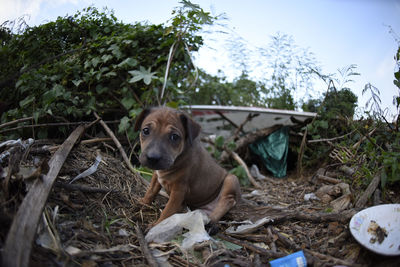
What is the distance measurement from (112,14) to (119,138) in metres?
2.20

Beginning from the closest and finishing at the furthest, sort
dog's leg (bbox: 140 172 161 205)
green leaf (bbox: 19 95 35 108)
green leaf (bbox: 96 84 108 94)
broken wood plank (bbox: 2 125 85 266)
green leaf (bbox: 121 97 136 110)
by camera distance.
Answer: broken wood plank (bbox: 2 125 85 266), dog's leg (bbox: 140 172 161 205), green leaf (bbox: 19 95 35 108), green leaf (bbox: 96 84 108 94), green leaf (bbox: 121 97 136 110)

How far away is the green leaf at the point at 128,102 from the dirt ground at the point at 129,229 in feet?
3.60

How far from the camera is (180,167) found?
3.30 metres

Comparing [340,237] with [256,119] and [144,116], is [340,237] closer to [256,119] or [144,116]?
[144,116]

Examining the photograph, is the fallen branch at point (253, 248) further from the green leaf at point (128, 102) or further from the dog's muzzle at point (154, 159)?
the green leaf at point (128, 102)

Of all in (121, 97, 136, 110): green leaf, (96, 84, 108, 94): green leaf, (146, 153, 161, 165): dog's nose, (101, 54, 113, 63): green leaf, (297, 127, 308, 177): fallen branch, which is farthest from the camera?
(297, 127, 308, 177): fallen branch

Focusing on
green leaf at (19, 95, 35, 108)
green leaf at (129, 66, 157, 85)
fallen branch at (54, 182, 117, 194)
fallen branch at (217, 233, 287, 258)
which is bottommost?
fallen branch at (217, 233, 287, 258)

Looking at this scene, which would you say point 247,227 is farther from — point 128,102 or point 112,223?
point 128,102

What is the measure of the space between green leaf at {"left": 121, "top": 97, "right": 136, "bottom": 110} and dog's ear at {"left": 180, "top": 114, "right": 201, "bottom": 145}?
6.17 feet

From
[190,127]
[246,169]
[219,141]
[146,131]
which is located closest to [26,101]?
[146,131]

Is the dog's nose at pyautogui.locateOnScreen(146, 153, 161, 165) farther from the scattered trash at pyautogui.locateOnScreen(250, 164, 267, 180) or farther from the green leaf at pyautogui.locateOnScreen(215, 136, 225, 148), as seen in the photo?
the scattered trash at pyautogui.locateOnScreen(250, 164, 267, 180)

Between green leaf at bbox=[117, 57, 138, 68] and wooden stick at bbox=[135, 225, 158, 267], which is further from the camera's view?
green leaf at bbox=[117, 57, 138, 68]

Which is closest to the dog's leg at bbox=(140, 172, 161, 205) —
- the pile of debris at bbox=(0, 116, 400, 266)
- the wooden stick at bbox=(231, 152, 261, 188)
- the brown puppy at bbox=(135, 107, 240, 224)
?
the brown puppy at bbox=(135, 107, 240, 224)

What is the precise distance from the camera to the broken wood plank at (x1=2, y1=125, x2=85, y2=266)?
1.45 m
